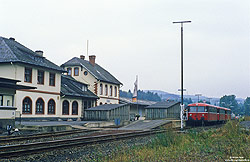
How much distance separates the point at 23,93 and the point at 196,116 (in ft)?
60.6

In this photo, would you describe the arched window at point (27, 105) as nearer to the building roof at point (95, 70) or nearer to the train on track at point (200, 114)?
the building roof at point (95, 70)

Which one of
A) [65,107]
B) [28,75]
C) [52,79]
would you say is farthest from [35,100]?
[65,107]

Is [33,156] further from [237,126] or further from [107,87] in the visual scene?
[107,87]

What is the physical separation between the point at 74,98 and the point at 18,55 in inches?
435

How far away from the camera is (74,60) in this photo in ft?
173

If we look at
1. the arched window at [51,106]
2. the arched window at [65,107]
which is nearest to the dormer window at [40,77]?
the arched window at [51,106]

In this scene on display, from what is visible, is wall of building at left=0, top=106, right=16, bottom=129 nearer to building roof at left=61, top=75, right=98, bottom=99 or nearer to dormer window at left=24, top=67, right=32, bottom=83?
dormer window at left=24, top=67, right=32, bottom=83

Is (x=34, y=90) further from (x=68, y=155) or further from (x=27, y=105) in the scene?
(x=68, y=155)

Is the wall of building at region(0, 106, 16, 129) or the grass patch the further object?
the wall of building at region(0, 106, 16, 129)

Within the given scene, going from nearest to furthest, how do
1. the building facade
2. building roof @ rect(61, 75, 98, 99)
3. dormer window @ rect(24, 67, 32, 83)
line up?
1. the building facade
2. dormer window @ rect(24, 67, 32, 83)
3. building roof @ rect(61, 75, 98, 99)

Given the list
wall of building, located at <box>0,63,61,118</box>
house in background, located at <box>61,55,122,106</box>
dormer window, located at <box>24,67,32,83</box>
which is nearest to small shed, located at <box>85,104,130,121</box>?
wall of building, located at <box>0,63,61,118</box>

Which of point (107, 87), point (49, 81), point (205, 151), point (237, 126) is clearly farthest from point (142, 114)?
point (205, 151)

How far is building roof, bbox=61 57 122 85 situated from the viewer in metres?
50.8

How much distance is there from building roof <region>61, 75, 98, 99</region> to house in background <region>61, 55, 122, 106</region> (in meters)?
1.90
